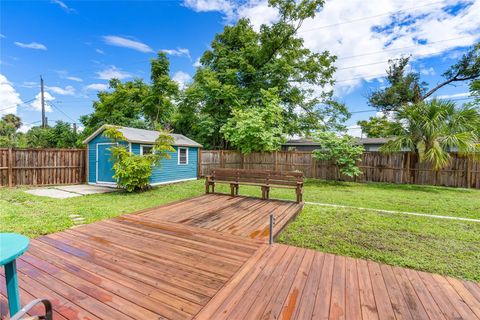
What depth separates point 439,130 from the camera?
9375 millimetres

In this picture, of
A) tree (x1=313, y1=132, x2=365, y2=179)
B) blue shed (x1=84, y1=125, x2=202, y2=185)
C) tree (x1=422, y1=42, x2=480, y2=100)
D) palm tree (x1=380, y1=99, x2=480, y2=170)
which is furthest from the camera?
tree (x1=422, y1=42, x2=480, y2=100)

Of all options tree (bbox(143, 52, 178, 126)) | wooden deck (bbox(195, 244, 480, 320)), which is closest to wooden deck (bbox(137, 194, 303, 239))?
wooden deck (bbox(195, 244, 480, 320))

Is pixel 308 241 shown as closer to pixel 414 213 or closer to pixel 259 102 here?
pixel 414 213

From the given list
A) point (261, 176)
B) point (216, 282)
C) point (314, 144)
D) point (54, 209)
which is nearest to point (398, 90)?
point (314, 144)

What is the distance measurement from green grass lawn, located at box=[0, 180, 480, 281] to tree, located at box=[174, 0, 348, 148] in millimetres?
11831

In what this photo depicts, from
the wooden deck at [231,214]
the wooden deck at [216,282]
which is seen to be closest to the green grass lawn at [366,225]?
the wooden deck at [231,214]

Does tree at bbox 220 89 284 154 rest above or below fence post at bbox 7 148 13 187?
above

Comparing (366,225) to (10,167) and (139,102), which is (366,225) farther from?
(139,102)

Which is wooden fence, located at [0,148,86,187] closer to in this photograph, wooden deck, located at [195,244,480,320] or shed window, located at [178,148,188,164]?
shed window, located at [178,148,188,164]

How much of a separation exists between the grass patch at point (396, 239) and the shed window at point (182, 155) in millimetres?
8228

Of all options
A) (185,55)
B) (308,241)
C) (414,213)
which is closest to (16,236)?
Result: (308,241)

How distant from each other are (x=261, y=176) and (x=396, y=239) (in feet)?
12.2

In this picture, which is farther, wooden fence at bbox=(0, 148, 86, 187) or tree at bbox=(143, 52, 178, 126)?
tree at bbox=(143, 52, 178, 126)

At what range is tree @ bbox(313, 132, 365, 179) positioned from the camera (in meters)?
10.9
